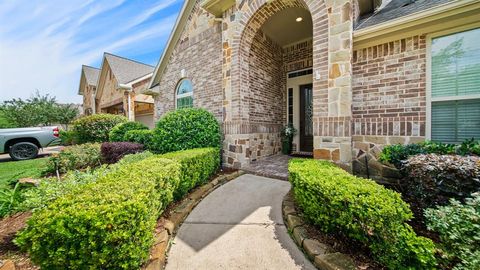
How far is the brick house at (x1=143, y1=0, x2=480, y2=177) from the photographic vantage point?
3.55m

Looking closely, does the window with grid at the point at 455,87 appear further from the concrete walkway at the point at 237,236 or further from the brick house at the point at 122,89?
the brick house at the point at 122,89

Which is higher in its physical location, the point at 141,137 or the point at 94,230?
the point at 141,137

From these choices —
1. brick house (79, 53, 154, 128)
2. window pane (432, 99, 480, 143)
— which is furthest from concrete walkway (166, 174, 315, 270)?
brick house (79, 53, 154, 128)

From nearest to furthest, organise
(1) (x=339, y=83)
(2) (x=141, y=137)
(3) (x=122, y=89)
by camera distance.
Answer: (1) (x=339, y=83)
(2) (x=141, y=137)
(3) (x=122, y=89)

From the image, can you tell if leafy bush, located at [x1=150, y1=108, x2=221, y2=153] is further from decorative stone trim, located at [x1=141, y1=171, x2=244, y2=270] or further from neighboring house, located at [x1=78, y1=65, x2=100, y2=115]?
neighboring house, located at [x1=78, y1=65, x2=100, y2=115]

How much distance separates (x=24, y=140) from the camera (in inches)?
333

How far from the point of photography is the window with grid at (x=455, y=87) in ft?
11.3

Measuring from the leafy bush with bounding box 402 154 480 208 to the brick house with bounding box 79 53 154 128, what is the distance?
541 inches

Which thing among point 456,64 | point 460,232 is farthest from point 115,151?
point 456,64

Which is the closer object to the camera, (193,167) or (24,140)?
(193,167)

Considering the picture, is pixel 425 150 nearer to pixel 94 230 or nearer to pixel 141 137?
pixel 94 230

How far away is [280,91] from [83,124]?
1033cm

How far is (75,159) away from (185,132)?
135 inches

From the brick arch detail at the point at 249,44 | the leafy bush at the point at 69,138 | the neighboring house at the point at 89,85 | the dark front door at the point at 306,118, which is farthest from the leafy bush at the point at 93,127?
the neighboring house at the point at 89,85
